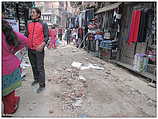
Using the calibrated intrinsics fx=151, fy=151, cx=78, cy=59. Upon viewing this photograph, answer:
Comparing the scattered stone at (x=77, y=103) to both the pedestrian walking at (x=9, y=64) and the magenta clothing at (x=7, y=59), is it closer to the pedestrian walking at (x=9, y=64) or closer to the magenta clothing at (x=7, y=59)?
the pedestrian walking at (x=9, y=64)

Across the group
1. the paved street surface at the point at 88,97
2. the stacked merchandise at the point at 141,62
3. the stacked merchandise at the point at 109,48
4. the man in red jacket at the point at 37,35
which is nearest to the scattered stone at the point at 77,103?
the paved street surface at the point at 88,97

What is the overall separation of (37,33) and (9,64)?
96 cm

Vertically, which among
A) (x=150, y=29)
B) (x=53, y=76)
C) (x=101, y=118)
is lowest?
(x=101, y=118)

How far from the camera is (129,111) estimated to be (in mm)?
2484

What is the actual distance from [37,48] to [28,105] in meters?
1.01

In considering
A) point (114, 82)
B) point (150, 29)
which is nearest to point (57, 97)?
point (114, 82)

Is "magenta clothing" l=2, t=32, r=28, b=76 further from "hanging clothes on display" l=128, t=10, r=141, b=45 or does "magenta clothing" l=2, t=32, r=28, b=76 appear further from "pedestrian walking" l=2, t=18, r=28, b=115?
"hanging clothes on display" l=128, t=10, r=141, b=45

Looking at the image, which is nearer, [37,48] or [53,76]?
[37,48]

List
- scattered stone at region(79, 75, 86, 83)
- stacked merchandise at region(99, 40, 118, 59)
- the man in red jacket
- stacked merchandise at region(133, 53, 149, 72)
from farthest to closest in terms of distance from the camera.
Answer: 1. stacked merchandise at region(99, 40, 118, 59)
2. stacked merchandise at region(133, 53, 149, 72)
3. scattered stone at region(79, 75, 86, 83)
4. the man in red jacket

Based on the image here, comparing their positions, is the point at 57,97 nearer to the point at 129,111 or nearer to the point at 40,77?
the point at 40,77

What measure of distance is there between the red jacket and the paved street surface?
3.33ft

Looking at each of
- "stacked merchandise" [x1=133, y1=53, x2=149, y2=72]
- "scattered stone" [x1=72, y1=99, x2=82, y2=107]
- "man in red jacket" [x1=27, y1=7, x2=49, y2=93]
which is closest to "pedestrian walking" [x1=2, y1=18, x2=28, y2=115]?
"man in red jacket" [x1=27, y1=7, x2=49, y2=93]

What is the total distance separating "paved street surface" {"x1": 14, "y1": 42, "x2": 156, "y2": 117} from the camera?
2.43 metres

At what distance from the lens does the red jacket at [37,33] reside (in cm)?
279
